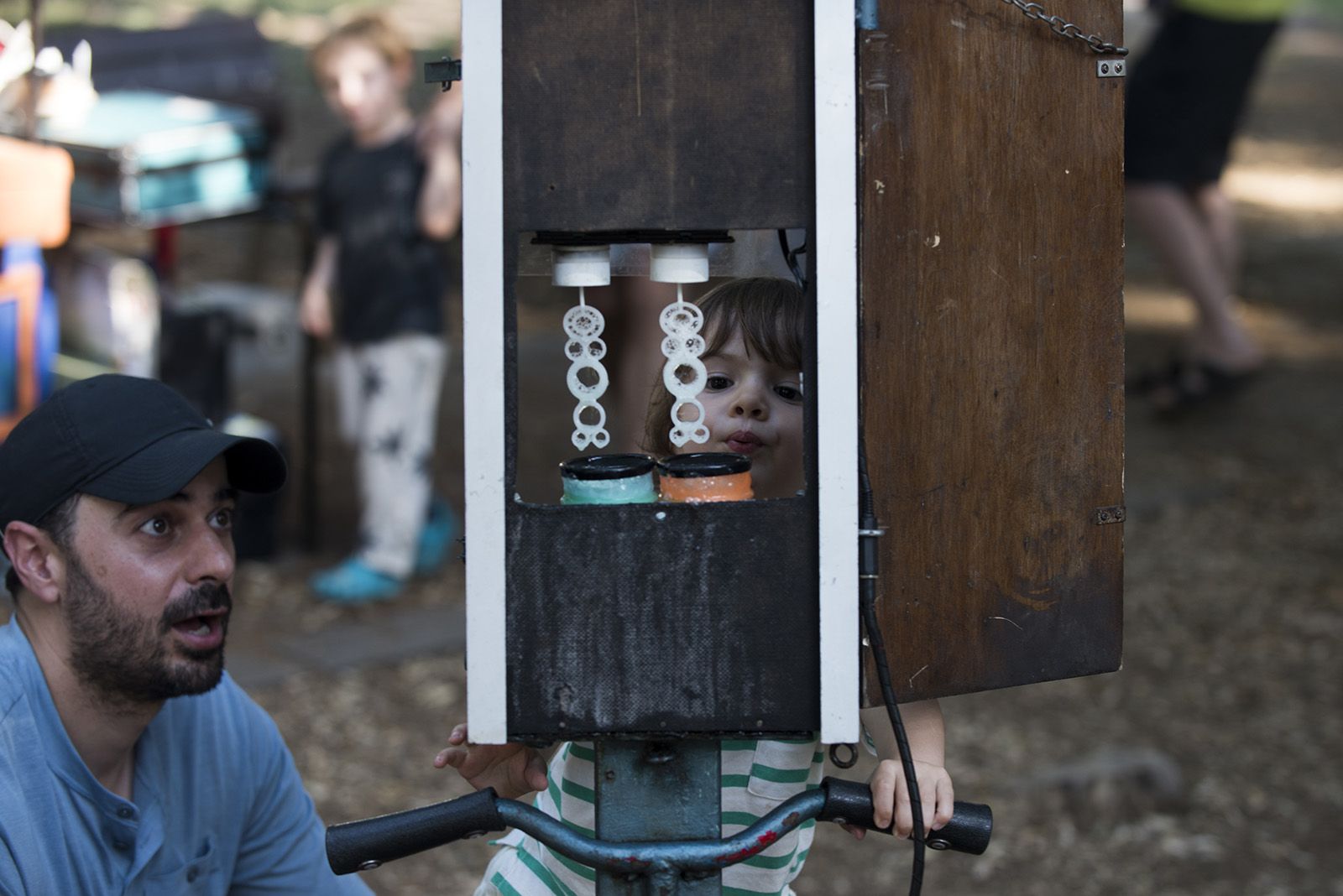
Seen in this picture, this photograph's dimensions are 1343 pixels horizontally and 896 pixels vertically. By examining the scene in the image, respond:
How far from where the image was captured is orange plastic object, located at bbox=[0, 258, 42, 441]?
4.72m

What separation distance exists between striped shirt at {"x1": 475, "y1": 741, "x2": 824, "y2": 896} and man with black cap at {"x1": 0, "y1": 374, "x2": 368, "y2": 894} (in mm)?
486

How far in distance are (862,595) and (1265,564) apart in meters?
4.59

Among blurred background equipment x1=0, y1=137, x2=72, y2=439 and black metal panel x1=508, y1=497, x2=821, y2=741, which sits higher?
blurred background equipment x1=0, y1=137, x2=72, y2=439

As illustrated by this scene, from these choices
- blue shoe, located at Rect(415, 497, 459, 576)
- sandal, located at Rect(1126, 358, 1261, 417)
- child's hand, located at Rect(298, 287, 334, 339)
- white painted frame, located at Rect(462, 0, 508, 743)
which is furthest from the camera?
sandal, located at Rect(1126, 358, 1261, 417)

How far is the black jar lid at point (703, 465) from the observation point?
1718 mm

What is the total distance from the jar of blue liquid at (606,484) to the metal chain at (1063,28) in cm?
62

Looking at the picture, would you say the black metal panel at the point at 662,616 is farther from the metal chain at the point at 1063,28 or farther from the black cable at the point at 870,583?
the metal chain at the point at 1063,28

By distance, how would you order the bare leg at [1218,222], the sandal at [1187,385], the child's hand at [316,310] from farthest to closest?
the sandal at [1187,385]
the bare leg at [1218,222]
the child's hand at [316,310]

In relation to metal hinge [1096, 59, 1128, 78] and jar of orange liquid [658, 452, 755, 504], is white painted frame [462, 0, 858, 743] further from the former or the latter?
→ metal hinge [1096, 59, 1128, 78]

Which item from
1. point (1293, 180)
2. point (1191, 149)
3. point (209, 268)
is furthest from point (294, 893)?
point (1293, 180)

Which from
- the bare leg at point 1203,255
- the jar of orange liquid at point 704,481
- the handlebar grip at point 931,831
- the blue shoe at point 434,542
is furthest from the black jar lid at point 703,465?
the bare leg at point 1203,255

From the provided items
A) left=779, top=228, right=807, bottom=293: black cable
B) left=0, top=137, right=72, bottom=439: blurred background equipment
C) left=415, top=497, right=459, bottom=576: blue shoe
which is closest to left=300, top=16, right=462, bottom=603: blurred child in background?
left=415, top=497, right=459, bottom=576: blue shoe

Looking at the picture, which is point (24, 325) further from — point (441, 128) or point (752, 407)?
point (752, 407)

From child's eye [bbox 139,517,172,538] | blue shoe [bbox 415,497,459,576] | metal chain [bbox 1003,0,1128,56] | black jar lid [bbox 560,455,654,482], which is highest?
metal chain [bbox 1003,0,1128,56]
